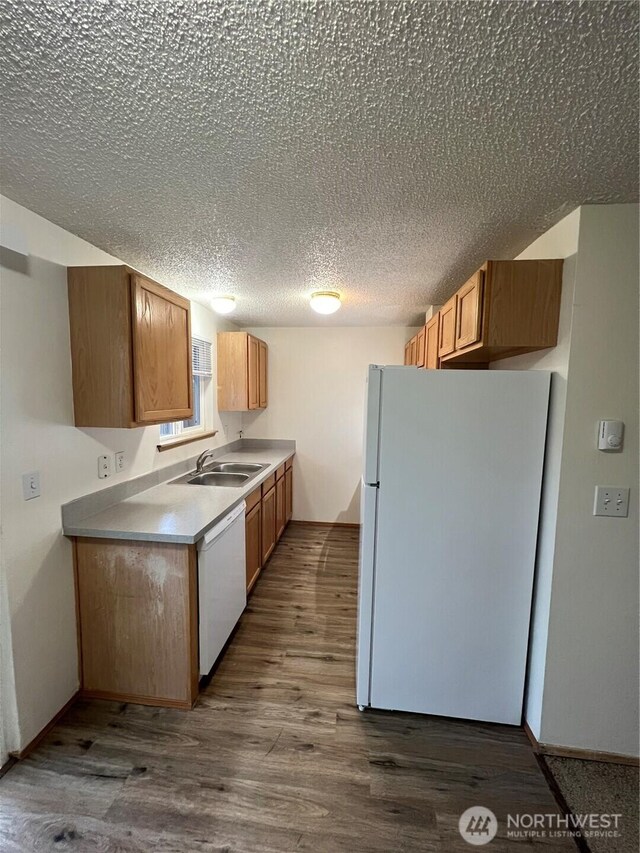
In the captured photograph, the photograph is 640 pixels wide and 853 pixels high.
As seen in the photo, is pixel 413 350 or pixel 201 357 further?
pixel 413 350

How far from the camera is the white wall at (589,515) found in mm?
1392

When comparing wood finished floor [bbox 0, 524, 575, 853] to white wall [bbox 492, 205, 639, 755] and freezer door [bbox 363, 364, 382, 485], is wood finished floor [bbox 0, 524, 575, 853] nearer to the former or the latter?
white wall [bbox 492, 205, 639, 755]

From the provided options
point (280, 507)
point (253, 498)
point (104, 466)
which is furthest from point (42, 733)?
point (280, 507)

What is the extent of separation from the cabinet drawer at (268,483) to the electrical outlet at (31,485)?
1647 mm

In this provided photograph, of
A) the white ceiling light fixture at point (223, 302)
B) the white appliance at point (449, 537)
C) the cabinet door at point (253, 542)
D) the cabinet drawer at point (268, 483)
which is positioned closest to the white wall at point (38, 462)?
the white ceiling light fixture at point (223, 302)

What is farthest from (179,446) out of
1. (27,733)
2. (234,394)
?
(27,733)

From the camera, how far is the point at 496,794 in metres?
1.39

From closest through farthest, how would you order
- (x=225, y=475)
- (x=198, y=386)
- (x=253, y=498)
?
(x=253, y=498)
(x=225, y=475)
(x=198, y=386)

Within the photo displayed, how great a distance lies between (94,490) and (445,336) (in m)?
2.31

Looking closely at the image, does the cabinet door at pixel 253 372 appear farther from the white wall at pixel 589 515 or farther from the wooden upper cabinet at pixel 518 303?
the white wall at pixel 589 515

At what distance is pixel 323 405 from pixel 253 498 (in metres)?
1.77

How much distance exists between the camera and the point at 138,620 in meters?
1.74

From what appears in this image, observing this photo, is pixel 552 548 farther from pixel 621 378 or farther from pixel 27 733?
pixel 27 733

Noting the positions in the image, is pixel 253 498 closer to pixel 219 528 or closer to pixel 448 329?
pixel 219 528
